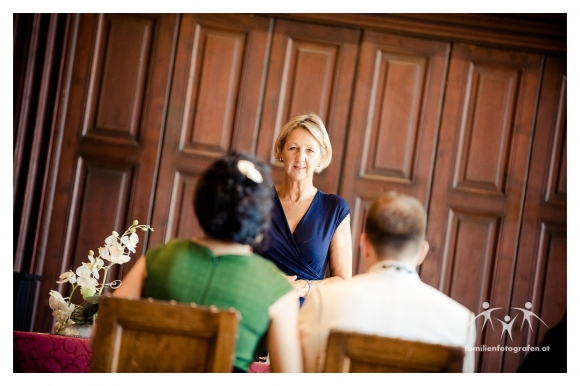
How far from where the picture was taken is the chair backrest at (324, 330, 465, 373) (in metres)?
1.37

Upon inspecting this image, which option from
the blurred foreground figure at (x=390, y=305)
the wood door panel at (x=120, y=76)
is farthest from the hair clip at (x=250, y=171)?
the wood door panel at (x=120, y=76)

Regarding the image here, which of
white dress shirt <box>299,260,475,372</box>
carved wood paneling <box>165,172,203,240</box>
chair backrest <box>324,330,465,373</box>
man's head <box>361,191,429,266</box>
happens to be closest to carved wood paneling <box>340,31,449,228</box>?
carved wood paneling <box>165,172,203,240</box>

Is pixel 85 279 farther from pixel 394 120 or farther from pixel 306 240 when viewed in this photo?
pixel 394 120

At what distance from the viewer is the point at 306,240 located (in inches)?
108

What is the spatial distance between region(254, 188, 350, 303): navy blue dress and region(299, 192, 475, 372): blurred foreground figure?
1.07 metres

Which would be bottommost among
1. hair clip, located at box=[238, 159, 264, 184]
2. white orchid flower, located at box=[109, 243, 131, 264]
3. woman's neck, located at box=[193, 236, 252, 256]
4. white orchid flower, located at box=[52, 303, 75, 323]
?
white orchid flower, located at box=[52, 303, 75, 323]

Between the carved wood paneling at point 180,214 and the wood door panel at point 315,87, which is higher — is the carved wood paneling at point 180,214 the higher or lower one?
the lower one

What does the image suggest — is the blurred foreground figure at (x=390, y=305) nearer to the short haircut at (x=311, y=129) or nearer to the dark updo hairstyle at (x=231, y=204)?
the dark updo hairstyle at (x=231, y=204)

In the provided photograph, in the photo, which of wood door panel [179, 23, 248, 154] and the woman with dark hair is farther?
wood door panel [179, 23, 248, 154]

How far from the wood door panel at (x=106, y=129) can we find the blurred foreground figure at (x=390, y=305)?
283cm

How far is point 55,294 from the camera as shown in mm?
2455

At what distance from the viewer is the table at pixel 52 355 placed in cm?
225

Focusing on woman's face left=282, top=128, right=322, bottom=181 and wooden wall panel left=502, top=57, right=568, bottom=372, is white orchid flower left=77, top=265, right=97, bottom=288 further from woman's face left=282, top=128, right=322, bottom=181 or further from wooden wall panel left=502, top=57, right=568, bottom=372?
wooden wall panel left=502, top=57, right=568, bottom=372
